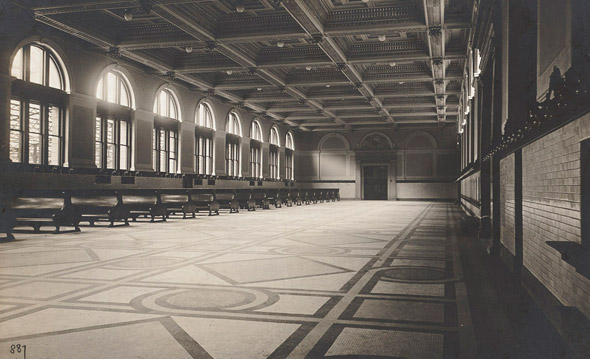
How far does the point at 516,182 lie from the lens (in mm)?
4672

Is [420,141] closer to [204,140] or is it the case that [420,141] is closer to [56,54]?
Result: [204,140]

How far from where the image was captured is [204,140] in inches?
863

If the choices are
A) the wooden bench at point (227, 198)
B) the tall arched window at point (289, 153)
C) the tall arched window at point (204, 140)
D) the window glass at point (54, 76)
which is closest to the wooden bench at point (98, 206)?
the window glass at point (54, 76)

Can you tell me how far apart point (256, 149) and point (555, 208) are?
25.2 meters

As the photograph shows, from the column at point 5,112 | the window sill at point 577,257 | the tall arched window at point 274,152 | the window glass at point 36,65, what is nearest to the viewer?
the window sill at point 577,257

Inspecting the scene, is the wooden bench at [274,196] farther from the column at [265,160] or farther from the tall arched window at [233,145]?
the column at [265,160]

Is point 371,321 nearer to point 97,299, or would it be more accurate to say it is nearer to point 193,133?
point 97,299

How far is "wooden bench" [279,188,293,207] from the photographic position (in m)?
22.6

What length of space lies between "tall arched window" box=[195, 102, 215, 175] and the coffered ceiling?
127 cm

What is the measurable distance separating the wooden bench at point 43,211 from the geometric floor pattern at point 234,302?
261 cm

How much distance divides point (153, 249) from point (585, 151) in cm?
565

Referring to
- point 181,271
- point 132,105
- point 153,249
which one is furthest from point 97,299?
point 132,105

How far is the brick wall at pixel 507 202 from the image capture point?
16.5 feet

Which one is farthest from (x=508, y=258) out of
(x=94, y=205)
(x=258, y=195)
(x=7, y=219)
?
(x=258, y=195)
